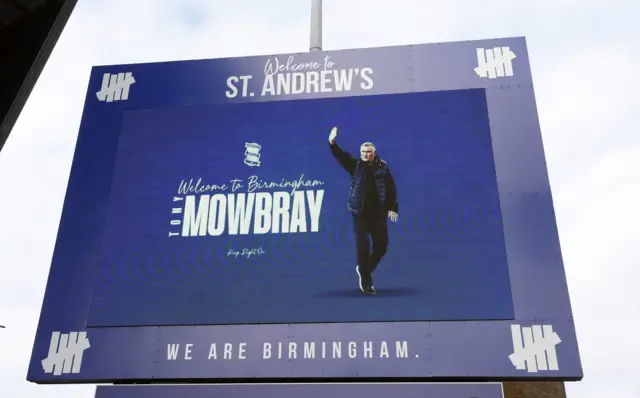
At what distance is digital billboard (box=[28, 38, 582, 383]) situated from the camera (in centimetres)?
690

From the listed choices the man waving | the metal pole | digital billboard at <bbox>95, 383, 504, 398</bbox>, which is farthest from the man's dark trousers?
the metal pole

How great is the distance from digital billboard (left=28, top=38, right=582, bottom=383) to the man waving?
0.02 m

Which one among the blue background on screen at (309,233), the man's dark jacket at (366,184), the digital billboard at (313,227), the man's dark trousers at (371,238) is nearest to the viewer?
the digital billboard at (313,227)

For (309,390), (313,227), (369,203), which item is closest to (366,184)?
(369,203)

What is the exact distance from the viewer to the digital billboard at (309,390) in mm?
6477

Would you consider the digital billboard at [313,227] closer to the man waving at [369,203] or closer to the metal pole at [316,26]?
the man waving at [369,203]

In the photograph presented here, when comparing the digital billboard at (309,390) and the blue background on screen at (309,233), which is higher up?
the blue background on screen at (309,233)

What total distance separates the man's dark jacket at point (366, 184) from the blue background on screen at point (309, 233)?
0.27ft

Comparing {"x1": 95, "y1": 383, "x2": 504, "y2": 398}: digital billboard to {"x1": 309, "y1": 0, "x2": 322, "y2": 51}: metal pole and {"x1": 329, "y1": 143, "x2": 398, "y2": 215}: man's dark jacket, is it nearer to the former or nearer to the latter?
{"x1": 329, "y1": 143, "x2": 398, "y2": 215}: man's dark jacket

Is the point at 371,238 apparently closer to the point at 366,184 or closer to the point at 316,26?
the point at 366,184

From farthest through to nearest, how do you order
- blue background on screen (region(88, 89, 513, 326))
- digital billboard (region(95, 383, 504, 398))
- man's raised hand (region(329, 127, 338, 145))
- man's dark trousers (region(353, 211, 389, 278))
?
1. man's raised hand (region(329, 127, 338, 145))
2. man's dark trousers (region(353, 211, 389, 278))
3. blue background on screen (region(88, 89, 513, 326))
4. digital billboard (region(95, 383, 504, 398))

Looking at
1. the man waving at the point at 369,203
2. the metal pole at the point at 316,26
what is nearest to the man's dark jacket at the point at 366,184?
the man waving at the point at 369,203

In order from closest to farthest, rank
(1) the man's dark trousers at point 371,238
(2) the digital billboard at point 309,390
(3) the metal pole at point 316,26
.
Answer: (2) the digital billboard at point 309,390 < (1) the man's dark trousers at point 371,238 < (3) the metal pole at point 316,26

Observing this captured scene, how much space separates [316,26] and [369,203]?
11.7ft
